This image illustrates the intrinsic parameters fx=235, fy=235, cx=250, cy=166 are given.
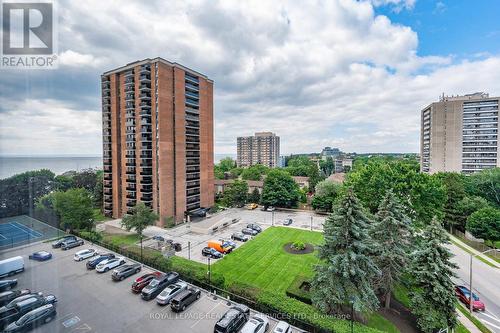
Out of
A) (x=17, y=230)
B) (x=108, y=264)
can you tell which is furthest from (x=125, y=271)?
(x=17, y=230)

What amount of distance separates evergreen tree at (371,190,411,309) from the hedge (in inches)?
152

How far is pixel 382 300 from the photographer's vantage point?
13.8 m

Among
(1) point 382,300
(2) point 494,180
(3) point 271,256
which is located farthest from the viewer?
(2) point 494,180

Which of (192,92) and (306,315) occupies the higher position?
(192,92)

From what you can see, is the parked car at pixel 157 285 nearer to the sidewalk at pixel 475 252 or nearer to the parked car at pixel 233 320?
the parked car at pixel 233 320

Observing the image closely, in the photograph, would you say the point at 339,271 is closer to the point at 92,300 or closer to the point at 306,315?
the point at 306,315

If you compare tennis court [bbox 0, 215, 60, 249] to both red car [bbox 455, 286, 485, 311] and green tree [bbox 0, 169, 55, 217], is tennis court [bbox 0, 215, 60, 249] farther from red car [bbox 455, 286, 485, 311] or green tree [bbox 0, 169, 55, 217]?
red car [bbox 455, 286, 485, 311]

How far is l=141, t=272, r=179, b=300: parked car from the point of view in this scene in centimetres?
1300

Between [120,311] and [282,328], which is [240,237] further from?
[282,328]

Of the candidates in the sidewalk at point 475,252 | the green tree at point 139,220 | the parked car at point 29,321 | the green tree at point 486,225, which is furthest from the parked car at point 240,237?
the green tree at point 486,225

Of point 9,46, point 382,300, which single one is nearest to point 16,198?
point 9,46

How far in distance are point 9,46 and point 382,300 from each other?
17992 mm

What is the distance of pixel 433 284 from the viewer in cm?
1120

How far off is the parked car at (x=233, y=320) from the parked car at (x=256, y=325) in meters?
0.49
